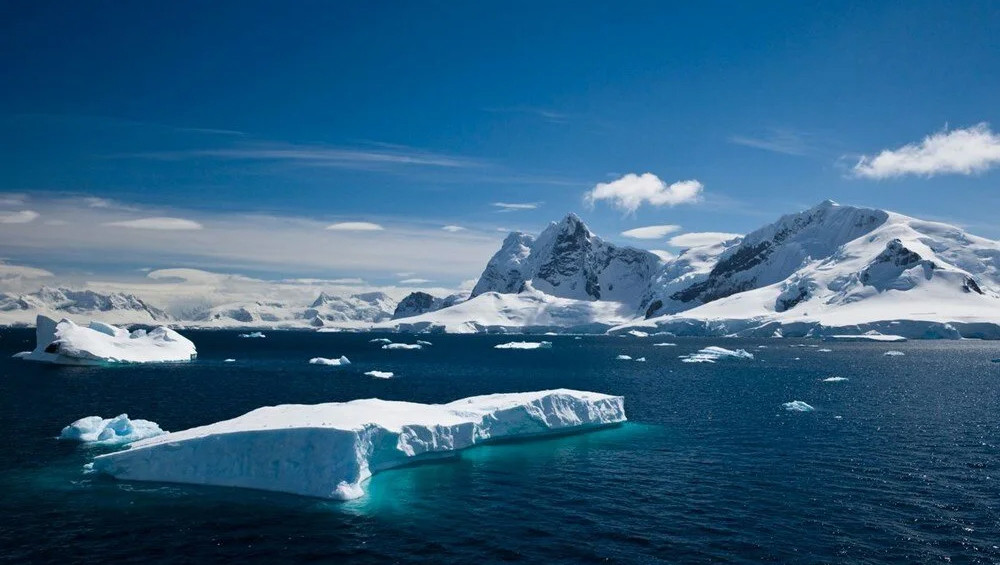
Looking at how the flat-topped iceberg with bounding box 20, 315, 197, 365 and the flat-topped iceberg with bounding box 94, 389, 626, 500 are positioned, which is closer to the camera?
the flat-topped iceberg with bounding box 94, 389, 626, 500

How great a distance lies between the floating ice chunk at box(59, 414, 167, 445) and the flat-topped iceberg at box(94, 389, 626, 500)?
7817mm

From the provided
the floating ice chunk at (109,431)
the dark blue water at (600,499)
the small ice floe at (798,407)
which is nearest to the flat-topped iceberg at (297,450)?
the dark blue water at (600,499)

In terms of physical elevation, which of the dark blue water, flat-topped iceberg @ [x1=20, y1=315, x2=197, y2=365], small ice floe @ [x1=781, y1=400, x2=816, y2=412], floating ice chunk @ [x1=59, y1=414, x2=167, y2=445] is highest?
flat-topped iceberg @ [x1=20, y1=315, x2=197, y2=365]

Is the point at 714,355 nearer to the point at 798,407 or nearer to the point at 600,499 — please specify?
the point at 798,407

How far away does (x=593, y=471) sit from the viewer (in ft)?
114

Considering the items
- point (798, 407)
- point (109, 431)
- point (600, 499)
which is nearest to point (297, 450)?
point (600, 499)

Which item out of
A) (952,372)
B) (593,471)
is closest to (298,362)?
(593,471)

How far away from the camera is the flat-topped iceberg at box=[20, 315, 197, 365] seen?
96688mm

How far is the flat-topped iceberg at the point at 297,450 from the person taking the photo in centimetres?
2945

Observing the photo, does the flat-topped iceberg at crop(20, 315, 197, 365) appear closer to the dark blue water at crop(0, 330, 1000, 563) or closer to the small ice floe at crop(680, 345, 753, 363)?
the dark blue water at crop(0, 330, 1000, 563)

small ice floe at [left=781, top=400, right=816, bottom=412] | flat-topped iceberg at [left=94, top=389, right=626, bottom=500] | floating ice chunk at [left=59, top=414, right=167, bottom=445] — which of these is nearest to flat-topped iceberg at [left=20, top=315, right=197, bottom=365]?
floating ice chunk at [left=59, top=414, right=167, bottom=445]

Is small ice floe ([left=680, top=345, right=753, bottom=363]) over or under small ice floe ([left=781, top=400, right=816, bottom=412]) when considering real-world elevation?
over

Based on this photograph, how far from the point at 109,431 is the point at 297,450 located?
1672cm

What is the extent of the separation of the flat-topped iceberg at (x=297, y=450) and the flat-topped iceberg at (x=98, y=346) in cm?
7491
